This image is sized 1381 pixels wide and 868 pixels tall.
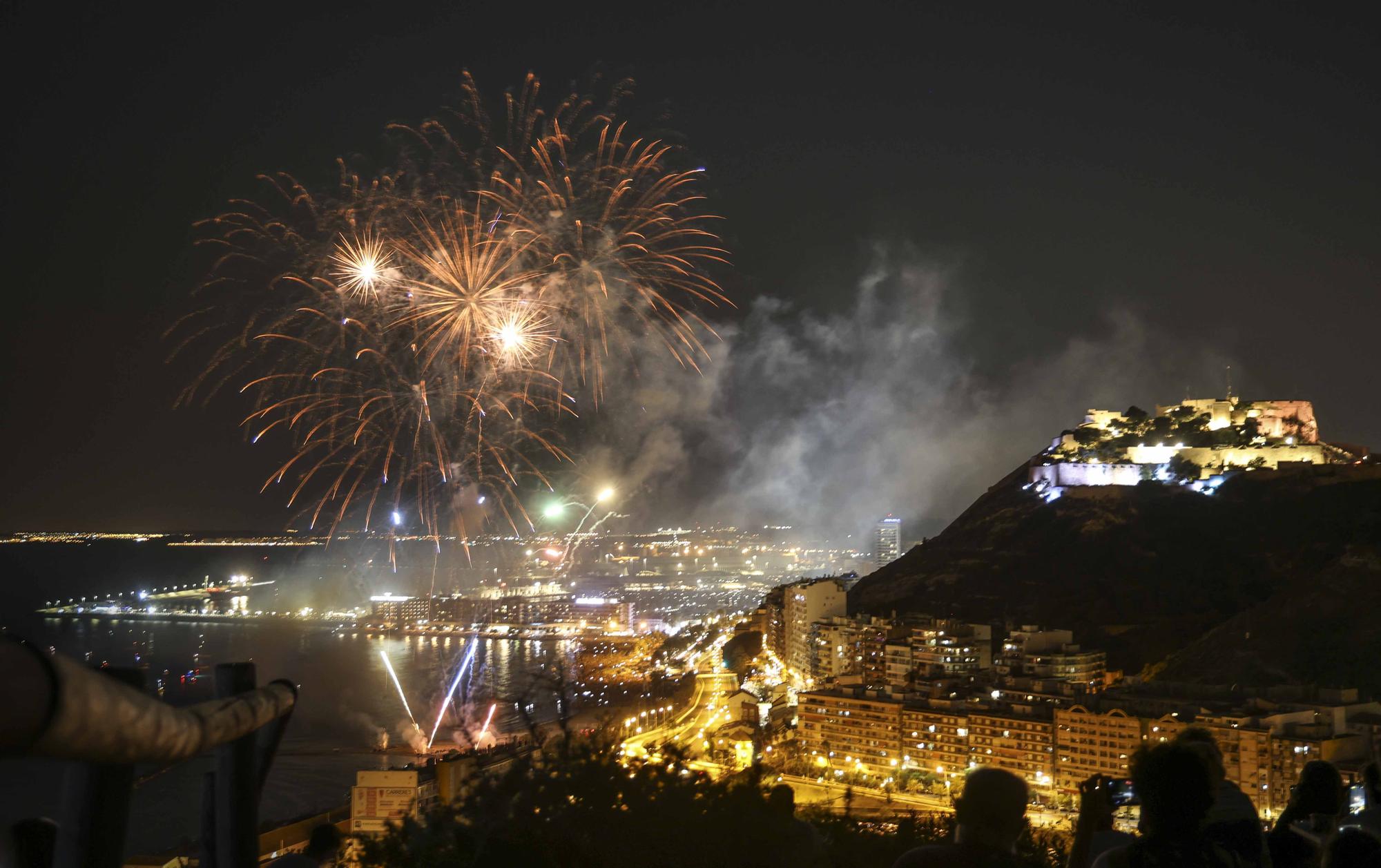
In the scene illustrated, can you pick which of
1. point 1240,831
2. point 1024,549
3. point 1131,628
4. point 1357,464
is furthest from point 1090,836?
point 1357,464

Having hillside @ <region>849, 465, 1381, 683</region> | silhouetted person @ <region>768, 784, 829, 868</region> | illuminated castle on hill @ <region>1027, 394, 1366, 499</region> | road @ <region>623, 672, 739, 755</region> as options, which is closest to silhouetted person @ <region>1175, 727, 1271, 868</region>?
silhouetted person @ <region>768, 784, 829, 868</region>

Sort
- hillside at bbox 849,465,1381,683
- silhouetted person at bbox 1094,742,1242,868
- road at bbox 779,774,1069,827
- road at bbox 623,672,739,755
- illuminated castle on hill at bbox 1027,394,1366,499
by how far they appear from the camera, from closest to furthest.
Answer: silhouetted person at bbox 1094,742,1242,868 → road at bbox 779,774,1069,827 → road at bbox 623,672,739,755 → hillside at bbox 849,465,1381,683 → illuminated castle on hill at bbox 1027,394,1366,499

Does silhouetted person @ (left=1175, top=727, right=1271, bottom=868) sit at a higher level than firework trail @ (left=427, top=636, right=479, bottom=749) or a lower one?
higher

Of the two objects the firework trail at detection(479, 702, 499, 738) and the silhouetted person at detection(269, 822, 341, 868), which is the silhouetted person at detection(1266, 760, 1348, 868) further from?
the firework trail at detection(479, 702, 499, 738)

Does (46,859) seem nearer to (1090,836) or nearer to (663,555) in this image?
(1090,836)

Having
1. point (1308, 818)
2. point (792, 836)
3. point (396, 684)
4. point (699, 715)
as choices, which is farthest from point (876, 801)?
point (396, 684)

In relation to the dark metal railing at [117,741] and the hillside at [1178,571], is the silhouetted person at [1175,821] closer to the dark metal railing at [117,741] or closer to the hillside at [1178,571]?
the dark metal railing at [117,741]
